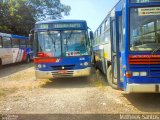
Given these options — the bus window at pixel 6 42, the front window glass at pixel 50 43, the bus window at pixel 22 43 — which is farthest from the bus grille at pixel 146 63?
the bus window at pixel 22 43

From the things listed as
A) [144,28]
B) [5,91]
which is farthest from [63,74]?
[144,28]

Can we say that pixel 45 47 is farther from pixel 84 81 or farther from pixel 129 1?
pixel 129 1

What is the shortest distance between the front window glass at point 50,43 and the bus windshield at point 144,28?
5.37 meters

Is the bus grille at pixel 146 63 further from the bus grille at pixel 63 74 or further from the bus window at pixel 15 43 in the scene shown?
the bus window at pixel 15 43

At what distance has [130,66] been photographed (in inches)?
339

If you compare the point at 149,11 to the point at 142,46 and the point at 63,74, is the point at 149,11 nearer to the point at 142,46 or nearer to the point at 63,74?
the point at 142,46

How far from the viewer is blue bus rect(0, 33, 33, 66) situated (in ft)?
75.9

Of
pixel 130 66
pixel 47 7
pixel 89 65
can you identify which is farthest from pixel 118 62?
pixel 47 7

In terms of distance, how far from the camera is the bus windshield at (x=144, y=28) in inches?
336

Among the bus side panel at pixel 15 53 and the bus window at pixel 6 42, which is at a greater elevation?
the bus window at pixel 6 42

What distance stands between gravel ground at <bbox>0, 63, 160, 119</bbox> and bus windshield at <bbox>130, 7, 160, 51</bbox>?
1.78 metres

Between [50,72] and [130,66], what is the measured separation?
5.49 m

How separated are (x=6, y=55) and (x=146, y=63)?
1687 centimetres

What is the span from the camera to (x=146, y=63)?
8.53 meters
